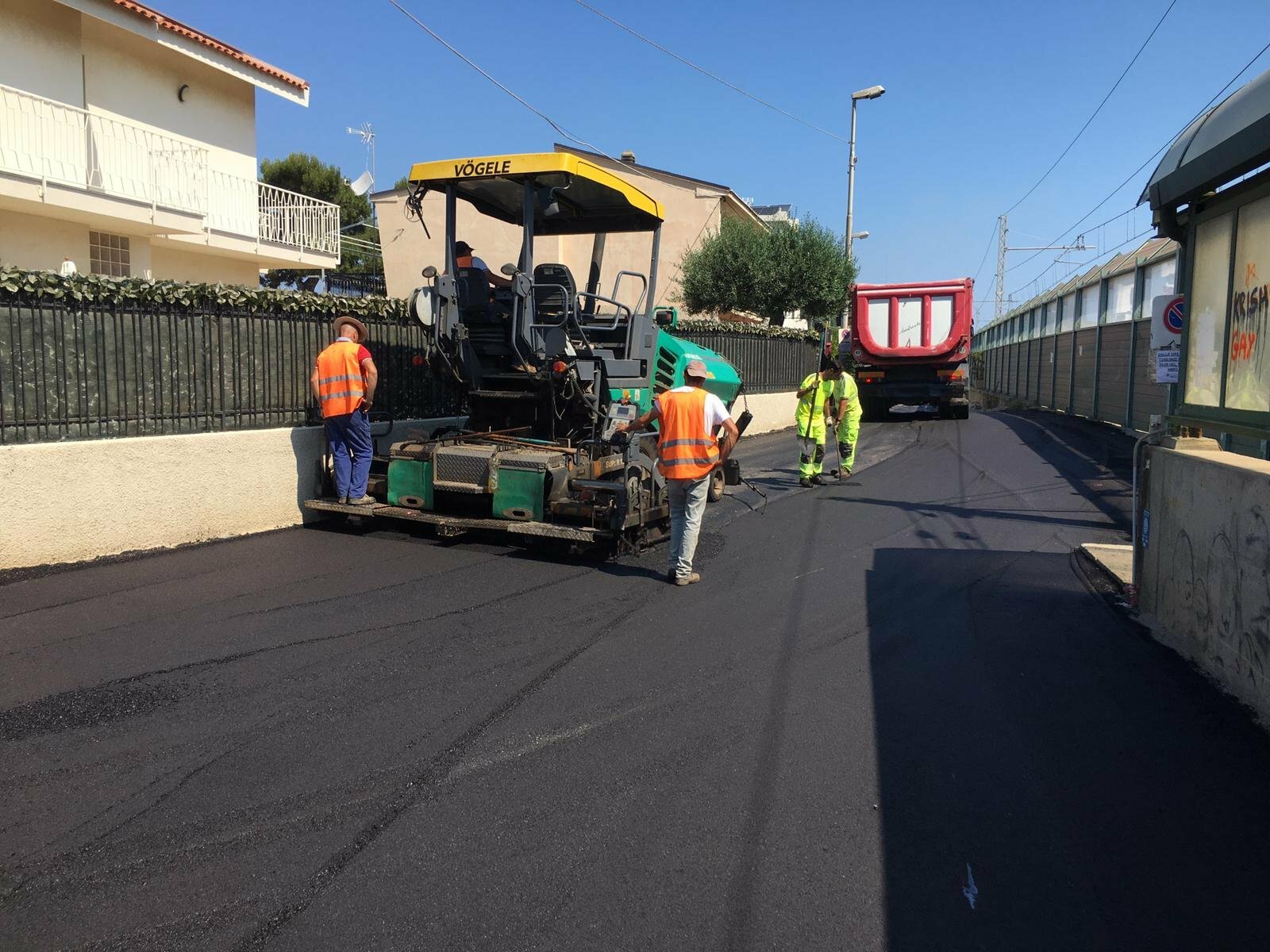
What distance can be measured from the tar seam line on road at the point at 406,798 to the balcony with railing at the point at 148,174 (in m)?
11.8

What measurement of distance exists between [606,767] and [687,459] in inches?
128

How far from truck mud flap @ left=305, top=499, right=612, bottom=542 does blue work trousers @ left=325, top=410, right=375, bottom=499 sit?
7.1 inches

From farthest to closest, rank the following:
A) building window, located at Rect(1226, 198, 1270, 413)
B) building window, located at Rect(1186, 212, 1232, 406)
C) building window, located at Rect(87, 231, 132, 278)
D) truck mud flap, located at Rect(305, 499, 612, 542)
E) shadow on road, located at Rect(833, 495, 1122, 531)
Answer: building window, located at Rect(87, 231, 132, 278), shadow on road, located at Rect(833, 495, 1122, 531), truck mud flap, located at Rect(305, 499, 612, 542), building window, located at Rect(1186, 212, 1232, 406), building window, located at Rect(1226, 198, 1270, 413)

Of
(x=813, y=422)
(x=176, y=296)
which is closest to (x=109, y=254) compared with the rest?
(x=176, y=296)

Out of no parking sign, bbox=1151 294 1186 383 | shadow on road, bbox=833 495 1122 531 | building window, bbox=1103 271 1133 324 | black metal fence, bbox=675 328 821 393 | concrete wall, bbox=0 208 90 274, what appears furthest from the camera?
black metal fence, bbox=675 328 821 393

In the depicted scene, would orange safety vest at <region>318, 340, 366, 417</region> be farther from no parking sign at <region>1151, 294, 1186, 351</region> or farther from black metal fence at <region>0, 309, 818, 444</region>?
no parking sign at <region>1151, 294, 1186, 351</region>

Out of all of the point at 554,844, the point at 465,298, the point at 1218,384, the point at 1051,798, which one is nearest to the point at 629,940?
the point at 554,844

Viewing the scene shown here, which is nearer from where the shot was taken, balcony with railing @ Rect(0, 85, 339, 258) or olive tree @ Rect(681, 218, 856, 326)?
balcony with railing @ Rect(0, 85, 339, 258)

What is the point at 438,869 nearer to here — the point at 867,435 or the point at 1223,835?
the point at 1223,835

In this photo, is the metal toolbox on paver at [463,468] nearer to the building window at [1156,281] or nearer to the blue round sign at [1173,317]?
the blue round sign at [1173,317]

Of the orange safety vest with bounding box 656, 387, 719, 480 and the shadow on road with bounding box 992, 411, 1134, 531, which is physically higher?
the orange safety vest with bounding box 656, 387, 719, 480

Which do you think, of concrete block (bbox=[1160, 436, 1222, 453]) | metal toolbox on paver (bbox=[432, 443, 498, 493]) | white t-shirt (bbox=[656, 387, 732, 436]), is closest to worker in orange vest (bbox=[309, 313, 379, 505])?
metal toolbox on paver (bbox=[432, 443, 498, 493])

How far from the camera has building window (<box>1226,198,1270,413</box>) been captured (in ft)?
16.6

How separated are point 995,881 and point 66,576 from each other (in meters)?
6.20
